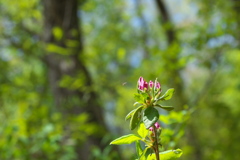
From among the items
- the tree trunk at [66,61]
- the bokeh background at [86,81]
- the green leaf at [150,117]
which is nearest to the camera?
the green leaf at [150,117]

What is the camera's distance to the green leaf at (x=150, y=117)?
0.62 meters

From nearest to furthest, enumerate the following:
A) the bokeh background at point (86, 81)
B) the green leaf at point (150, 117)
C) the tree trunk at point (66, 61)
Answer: the green leaf at point (150, 117) < the bokeh background at point (86, 81) < the tree trunk at point (66, 61)

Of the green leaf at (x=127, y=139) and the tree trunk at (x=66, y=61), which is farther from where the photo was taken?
the tree trunk at (x=66, y=61)

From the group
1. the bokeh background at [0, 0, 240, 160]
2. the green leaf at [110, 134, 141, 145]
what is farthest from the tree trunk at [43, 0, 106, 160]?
the green leaf at [110, 134, 141, 145]

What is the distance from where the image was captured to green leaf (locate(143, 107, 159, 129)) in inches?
24.5

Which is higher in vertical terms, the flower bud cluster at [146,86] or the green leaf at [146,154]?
the flower bud cluster at [146,86]

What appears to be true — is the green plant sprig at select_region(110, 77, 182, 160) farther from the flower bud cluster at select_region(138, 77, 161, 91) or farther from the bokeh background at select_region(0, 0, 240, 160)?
the bokeh background at select_region(0, 0, 240, 160)

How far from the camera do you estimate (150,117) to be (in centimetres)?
63

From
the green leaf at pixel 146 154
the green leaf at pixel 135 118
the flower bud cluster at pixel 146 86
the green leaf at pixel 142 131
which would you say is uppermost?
Result: the flower bud cluster at pixel 146 86

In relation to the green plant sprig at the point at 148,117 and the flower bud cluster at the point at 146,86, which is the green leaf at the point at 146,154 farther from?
the flower bud cluster at the point at 146,86

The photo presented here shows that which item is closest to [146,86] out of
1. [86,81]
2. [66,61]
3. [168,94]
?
[168,94]

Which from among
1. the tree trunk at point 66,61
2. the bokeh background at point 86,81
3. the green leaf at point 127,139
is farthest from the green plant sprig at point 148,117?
the tree trunk at point 66,61

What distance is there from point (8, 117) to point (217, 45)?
67.4 inches

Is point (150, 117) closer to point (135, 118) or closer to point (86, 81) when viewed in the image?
point (135, 118)
